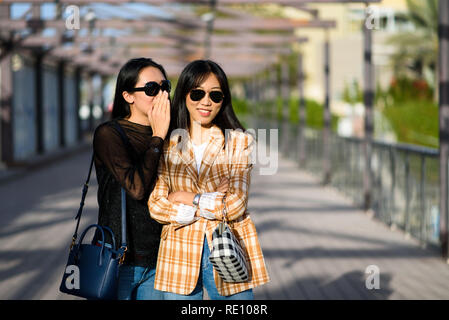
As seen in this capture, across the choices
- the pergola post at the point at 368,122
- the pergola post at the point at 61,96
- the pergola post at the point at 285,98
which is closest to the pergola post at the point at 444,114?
the pergola post at the point at 368,122

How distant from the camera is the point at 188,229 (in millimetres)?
2725

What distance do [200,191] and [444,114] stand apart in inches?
194

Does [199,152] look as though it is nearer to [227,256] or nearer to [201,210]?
[201,210]

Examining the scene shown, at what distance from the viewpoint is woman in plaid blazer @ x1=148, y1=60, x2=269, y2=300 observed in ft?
8.84

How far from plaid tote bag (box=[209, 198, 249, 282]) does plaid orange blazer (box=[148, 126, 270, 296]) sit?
7 cm

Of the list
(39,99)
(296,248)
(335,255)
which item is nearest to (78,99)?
(39,99)

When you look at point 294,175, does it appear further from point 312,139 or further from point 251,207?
point 251,207

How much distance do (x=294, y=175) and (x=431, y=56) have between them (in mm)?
16462

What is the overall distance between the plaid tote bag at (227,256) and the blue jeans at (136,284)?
0.28 metres

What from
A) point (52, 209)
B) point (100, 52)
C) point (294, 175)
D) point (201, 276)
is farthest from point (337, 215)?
point (100, 52)

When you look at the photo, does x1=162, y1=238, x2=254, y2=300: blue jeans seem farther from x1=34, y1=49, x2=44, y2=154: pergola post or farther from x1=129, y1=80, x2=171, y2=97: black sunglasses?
x1=34, y1=49, x2=44, y2=154: pergola post

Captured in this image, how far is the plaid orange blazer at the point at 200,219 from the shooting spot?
2697 mm

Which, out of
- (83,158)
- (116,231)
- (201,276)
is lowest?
(83,158)

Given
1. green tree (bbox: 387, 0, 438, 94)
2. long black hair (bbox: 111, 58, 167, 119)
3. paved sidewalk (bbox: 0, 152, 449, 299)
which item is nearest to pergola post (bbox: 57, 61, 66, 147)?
paved sidewalk (bbox: 0, 152, 449, 299)
